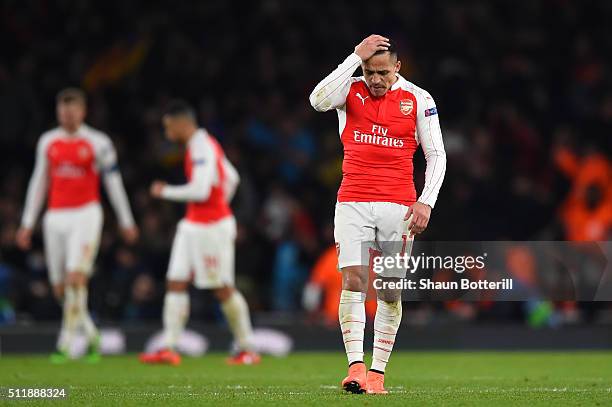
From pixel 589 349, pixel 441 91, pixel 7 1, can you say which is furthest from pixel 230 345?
pixel 7 1

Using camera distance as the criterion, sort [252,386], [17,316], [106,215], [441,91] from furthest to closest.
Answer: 1. [441,91]
2. [106,215]
3. [17,316]
4. [252,386]

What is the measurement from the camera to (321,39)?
20172mm

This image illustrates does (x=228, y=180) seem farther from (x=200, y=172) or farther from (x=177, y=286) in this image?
(x=177, y=286)

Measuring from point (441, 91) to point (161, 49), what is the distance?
4.38 meters

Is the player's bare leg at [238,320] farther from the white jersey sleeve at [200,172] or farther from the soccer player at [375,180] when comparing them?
the soccer player at [375,180]

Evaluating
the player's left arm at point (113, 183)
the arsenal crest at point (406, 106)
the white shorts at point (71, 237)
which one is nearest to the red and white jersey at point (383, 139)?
the arsenal crest at point (406, 106)

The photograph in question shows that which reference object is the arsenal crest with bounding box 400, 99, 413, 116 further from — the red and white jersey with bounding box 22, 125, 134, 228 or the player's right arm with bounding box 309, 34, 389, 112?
the red and white jersey with bounding box 22, 125, 134, 228

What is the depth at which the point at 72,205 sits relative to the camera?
13523 mm

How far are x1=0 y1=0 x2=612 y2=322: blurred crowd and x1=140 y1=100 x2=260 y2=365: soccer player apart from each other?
10.6ft

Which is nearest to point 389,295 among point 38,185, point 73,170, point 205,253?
point 205,253

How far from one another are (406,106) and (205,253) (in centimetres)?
471

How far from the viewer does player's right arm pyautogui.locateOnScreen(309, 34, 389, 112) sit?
8406mm

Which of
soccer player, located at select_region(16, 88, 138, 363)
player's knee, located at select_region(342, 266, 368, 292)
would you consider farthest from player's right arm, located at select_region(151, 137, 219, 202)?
player's knee, located at select_region(342, 266, 368, 292)

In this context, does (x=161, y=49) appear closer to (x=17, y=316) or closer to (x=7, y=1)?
(x=7, y=1)
